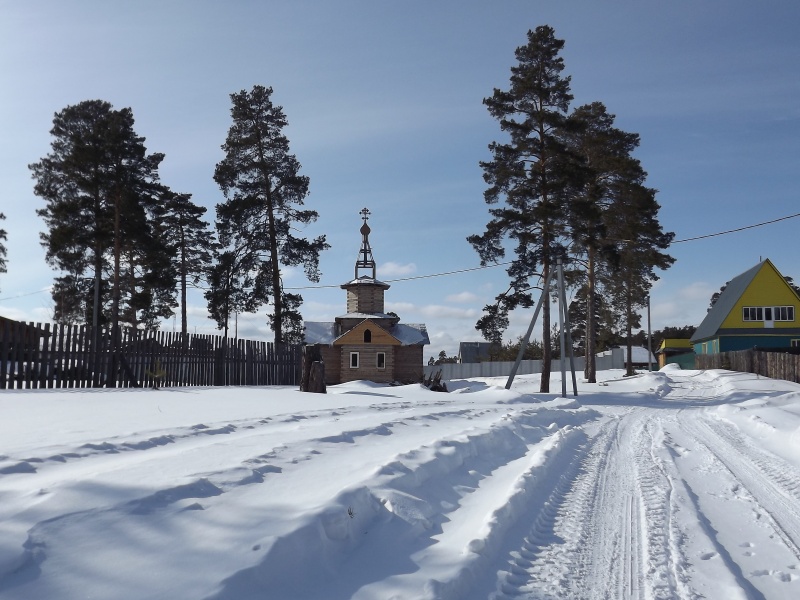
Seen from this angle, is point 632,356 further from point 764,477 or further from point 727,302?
point 764,477

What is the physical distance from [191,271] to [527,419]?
38.3 meters

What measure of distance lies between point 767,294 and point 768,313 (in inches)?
55.5

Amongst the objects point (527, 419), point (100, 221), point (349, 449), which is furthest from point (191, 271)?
point (349, 449)

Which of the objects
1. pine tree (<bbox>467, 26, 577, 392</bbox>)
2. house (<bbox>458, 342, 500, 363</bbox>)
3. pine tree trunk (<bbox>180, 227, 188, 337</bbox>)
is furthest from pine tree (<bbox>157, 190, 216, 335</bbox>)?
house (<bbox>458, 342, 500, 363</bbox>)

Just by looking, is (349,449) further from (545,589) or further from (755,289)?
(755,289)

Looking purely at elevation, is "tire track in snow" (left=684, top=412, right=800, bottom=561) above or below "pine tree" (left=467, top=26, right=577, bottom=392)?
below

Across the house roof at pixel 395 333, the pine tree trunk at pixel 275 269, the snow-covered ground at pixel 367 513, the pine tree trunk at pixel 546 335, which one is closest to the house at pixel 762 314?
the house roof at pixel 395 333

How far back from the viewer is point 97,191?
31672 millimetres

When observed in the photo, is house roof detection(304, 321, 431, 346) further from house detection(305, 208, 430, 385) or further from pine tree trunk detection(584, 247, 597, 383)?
pine tree trunk detection(584, 247, 597, 383)

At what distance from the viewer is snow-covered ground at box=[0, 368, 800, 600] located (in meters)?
3.85

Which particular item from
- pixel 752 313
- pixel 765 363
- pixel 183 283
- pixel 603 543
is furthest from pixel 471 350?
pixel 603 543

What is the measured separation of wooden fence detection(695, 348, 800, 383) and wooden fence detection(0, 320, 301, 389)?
88.2 feet

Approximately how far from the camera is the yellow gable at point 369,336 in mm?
46219

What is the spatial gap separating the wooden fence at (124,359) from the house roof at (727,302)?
40.8 metres
